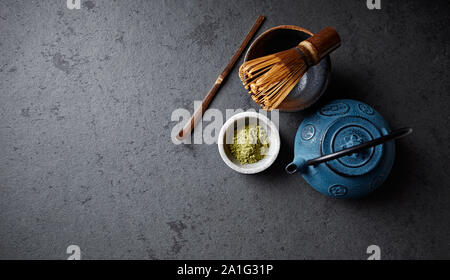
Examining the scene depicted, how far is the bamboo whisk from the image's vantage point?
73 cm

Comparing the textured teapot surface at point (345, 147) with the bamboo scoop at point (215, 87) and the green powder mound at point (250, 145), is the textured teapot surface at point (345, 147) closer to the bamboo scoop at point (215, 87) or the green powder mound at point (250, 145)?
the green powder mound at point (250, 145)

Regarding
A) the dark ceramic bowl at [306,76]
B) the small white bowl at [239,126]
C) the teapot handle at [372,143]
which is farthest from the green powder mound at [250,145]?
the teapot handle at [372,143]

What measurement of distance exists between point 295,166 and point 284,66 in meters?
0.26

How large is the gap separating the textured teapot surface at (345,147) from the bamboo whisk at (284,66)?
15 centimetres

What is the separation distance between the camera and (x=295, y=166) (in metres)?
0.74

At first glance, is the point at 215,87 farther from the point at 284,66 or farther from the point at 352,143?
the point at 352,143

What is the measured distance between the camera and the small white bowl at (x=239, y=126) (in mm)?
916

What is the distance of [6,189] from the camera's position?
1.07m

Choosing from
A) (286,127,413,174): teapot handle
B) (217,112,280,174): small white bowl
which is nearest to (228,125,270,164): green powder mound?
(217,112,280,174): small white bowl
